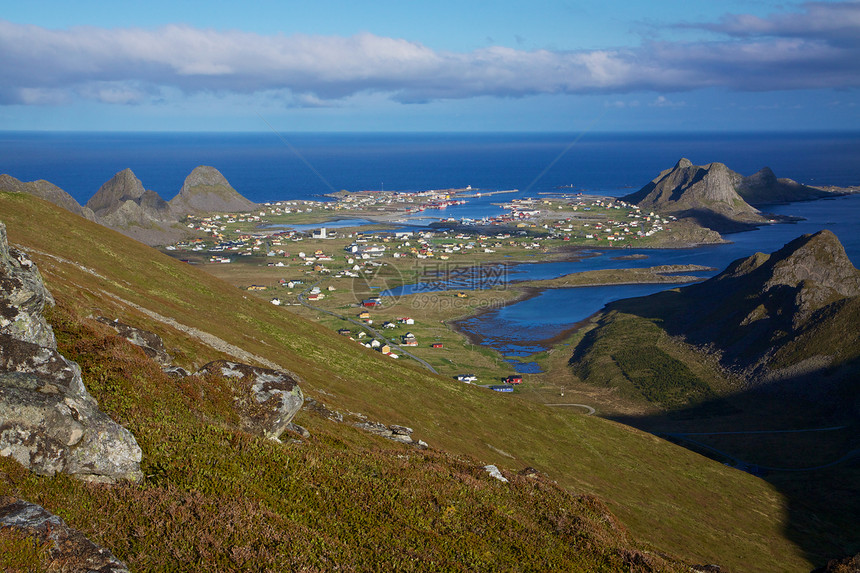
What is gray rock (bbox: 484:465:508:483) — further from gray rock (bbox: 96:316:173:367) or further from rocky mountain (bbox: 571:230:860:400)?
rocky mountain (bbox: 571:230:860:400)

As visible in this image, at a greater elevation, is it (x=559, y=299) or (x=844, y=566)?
(x=844, y=566)

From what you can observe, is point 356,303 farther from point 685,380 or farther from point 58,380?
point 58,380

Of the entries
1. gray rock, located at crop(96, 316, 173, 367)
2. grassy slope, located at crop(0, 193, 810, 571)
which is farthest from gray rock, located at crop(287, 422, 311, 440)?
grassy slope, located at crop(0, 193, 810, 571)

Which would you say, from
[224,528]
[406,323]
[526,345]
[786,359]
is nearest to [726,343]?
[786,359]

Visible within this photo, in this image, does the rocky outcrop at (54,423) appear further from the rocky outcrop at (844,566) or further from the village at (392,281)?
the village at (392,281)

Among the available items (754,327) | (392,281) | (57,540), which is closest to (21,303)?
(57,540)

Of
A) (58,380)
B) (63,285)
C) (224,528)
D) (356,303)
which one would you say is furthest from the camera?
(356,303)

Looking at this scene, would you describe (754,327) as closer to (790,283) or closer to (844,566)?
(790,283)

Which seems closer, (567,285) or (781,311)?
(781,311)
